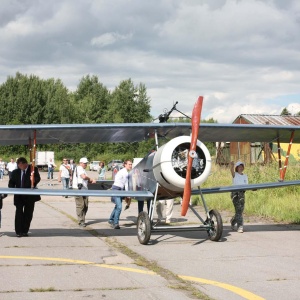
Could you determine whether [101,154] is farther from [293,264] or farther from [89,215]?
[293,264]

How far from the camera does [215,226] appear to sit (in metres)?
10.3

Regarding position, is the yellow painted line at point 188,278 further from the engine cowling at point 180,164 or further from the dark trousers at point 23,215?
the engine cowling at point 180,164

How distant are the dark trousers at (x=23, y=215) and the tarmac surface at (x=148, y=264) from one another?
0.25 meters

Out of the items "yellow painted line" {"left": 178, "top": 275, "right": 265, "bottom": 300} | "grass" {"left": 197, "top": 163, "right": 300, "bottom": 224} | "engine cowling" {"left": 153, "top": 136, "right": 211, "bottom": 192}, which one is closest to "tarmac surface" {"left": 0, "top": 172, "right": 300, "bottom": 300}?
"yellow painted line" {"left": 178, "top": 275, "right": 265, "bottom": 300}

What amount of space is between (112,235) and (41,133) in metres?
2.82

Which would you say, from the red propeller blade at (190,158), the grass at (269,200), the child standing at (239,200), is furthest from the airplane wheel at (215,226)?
the grass at (269,200)

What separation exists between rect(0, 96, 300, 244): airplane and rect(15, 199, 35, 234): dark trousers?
0.70 m

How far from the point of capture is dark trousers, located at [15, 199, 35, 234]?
36.0ft

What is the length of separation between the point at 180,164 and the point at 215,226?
1384mm

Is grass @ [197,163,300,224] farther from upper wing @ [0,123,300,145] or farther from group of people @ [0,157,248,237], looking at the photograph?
group of people @ [0,157,248,237]

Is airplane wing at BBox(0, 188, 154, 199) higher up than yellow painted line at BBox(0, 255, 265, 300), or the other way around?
airplane wing at BBox(0, 188, 154, 199)

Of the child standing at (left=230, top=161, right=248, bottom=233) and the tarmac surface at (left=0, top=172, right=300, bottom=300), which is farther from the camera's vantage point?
the child standing at (left=230, top=161, right=248, bottom=233)

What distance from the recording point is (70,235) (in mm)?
11273

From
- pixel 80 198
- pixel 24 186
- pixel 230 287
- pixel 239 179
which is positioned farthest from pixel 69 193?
pixel 230 287
